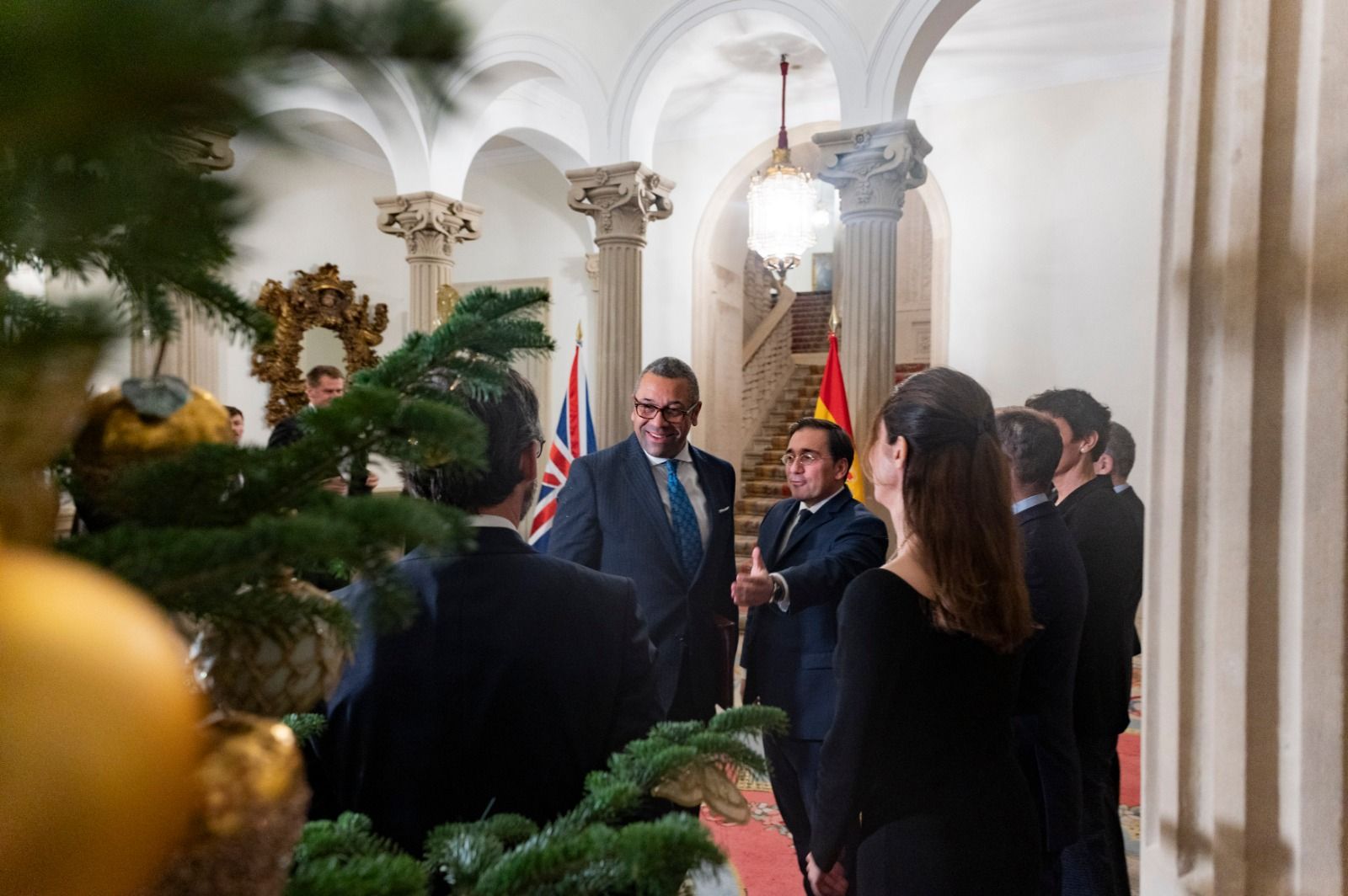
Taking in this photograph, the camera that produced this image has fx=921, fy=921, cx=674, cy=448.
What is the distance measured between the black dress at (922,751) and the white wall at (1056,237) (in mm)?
7253

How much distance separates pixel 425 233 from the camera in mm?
8625

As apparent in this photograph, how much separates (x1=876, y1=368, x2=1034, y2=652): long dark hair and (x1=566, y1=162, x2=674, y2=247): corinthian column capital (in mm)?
5878

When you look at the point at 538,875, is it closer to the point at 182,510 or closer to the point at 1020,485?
the point at 182,510

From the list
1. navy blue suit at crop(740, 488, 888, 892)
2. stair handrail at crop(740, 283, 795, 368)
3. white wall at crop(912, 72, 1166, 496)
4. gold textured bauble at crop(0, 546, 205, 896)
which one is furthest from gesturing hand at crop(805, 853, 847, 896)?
stair handrail at crop(740, 283, 795, 368)

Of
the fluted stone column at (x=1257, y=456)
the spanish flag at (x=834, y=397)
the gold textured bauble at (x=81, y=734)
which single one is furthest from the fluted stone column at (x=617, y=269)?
the gold textured bauble at (x=81, y=734)

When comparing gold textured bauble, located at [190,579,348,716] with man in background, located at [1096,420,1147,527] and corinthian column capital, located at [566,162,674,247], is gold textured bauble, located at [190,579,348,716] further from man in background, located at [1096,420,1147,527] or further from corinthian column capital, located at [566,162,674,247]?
corinthian column capital, located at [566,162,674,247]

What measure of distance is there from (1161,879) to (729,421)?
936 cm

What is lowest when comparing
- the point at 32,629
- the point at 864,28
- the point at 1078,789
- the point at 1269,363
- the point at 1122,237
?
the point at 1078,789

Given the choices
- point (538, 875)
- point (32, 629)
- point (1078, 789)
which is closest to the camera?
point (32, 629)

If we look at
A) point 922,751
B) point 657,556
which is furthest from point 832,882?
point 657,556

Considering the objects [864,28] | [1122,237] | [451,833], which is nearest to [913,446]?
[451,833]

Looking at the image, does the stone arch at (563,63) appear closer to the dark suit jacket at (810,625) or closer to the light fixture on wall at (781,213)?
the light fixture on wall at (781,213)

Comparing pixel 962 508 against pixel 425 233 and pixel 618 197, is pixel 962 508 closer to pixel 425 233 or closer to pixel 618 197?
pixel 618 197

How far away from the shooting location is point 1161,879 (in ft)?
4.37
